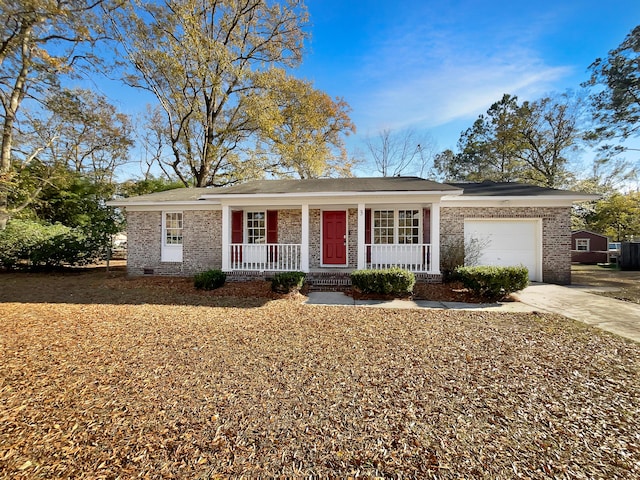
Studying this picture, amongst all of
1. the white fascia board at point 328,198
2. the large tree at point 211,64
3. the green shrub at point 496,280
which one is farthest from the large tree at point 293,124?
the green shrub at point 496,280

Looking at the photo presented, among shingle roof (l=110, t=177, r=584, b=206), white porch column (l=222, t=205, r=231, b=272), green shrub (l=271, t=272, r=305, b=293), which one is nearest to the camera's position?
green shrub (l=271, t=272, r=305, b=293)

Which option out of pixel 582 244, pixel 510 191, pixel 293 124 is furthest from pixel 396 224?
pixel 582 244

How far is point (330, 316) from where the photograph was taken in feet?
20.1

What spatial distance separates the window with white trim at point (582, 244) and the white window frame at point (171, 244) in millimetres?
27446

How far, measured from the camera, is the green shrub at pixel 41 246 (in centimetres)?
1284

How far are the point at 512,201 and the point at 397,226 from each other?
164 inches

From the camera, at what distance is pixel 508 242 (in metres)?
10.5

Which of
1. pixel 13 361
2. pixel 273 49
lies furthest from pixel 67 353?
pixel 273 49

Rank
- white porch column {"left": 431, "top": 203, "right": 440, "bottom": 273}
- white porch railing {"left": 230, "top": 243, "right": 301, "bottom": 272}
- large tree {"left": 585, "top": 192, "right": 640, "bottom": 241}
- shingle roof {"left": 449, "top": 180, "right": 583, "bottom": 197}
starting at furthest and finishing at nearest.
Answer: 1. large tree {"left": 585, "top": 192, "right": 640, "bottom": 241}
2. shingle roof {"left": 449, "top": 180, "right": 583, "bottom": 197}
3. white porch railing {"left": 230, "top": 243, "right": 301, "bottom": 272}
4. white porch column {"left": 431, "top": 203, "right": 440, "bottom": 273}

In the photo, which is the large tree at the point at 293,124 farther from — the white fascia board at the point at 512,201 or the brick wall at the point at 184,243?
the white fascia board at the point at 512,201

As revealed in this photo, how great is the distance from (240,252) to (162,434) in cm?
853

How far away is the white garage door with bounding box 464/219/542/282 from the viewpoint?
10.5 m

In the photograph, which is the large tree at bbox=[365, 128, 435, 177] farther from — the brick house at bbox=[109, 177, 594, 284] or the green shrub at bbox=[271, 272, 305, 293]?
the green shrub at bbox=[271, 272, 305, 293]

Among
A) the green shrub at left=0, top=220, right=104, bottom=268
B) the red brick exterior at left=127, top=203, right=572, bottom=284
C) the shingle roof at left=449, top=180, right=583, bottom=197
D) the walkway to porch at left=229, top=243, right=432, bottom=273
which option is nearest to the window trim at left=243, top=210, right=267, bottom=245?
the red brick exterior at left=127, top=203, right=572, bottom=284
